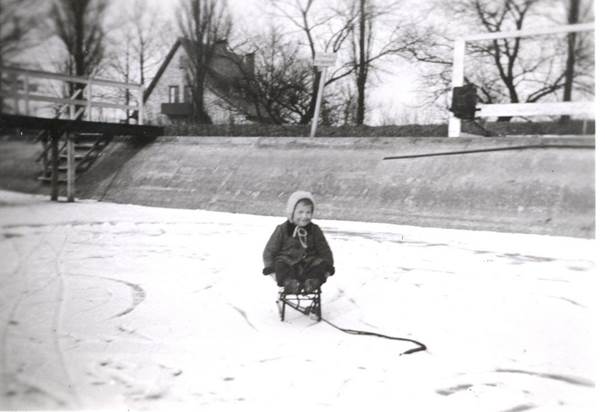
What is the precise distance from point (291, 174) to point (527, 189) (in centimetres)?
273

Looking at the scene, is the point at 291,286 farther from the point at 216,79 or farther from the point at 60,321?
the point at 216,79

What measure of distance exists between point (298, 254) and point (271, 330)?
462mm

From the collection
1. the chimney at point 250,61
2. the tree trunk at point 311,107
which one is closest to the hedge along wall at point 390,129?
the tree trunk at point 311,107

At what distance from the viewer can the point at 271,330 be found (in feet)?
9.16

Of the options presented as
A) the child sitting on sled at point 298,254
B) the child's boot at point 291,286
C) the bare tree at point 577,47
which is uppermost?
the bare tree at point 577,47

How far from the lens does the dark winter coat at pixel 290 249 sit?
3.02 metres

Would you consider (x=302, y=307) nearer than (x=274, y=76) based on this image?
Yes

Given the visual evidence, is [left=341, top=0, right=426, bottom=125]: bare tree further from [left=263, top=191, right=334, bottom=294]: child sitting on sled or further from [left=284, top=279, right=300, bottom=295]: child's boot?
[left=284, top=279, right=300, bottom=295]: child's boot

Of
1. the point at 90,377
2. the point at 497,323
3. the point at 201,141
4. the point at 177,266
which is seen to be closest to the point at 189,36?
the point at 177,266

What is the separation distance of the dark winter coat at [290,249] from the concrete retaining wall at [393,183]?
2766 mm

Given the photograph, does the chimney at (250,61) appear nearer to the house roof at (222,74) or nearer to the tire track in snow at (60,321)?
the house roof at (222,74)

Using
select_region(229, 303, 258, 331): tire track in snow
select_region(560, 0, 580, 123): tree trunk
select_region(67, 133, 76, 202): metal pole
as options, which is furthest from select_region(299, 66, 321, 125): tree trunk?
select_region(67, 133, 76, 202): metal pole

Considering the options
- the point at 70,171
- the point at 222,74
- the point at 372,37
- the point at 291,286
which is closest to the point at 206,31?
the point at 222,74

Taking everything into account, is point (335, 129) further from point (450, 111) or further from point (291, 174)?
point (450, 111)
